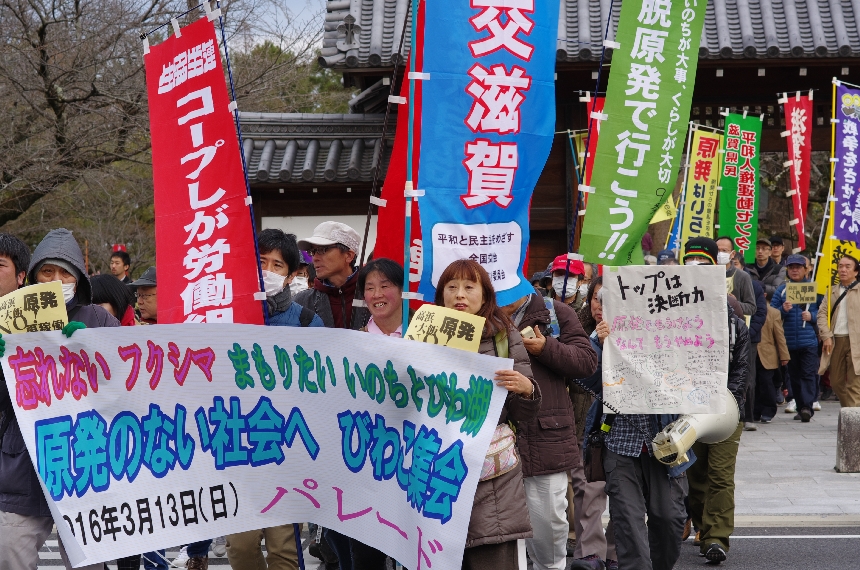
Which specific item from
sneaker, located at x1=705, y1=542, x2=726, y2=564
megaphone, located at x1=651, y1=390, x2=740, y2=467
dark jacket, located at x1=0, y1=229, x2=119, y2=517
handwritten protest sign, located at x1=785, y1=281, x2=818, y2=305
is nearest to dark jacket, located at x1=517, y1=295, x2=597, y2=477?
megaphone, located at x1=651, y1=390, x2=740, y2=467

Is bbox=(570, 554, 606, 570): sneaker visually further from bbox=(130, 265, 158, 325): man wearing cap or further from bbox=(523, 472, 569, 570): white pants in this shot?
bbox=(130, 265, 158, 325): man wearing cap

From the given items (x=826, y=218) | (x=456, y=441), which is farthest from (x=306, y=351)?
(x=826, y=218)

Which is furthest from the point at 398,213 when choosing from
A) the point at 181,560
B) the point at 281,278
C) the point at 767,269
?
the point at 767,269

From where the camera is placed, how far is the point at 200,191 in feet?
17.6

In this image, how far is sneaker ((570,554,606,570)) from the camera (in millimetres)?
6367

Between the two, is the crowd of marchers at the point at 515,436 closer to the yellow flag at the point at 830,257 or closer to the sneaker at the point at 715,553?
the sneaker at the point at 715,553

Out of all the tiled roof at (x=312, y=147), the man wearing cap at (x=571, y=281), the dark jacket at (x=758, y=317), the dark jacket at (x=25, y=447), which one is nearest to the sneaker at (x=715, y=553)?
the man wearing cap at (x=571, y=281)

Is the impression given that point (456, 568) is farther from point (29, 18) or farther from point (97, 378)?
point (29, 18)

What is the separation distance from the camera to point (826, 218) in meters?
11.6

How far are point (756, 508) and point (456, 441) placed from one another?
5286 mm

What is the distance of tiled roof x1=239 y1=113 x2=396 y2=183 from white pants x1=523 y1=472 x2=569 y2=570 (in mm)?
7872

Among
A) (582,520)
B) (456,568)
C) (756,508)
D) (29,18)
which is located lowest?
(756,508)

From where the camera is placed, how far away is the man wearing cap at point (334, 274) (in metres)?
5.91

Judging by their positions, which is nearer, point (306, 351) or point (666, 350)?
point (306, 351)
